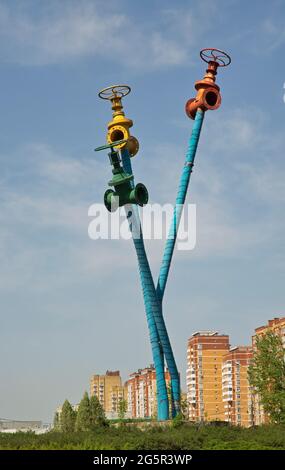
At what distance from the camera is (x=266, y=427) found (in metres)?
25.1

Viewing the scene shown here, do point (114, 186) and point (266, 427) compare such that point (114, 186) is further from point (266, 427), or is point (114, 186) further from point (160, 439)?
point (160, 439)

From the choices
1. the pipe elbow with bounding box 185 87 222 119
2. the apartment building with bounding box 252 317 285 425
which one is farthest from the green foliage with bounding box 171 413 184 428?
the apartment building with bounding box 252 317 285 425

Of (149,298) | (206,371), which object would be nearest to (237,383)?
(206,371)

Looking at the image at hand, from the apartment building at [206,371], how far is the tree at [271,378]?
4836 centimetres

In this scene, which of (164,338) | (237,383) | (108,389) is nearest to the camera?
(164,338)

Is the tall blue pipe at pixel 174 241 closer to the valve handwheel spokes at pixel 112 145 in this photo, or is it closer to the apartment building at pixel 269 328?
the valve handwheel spokes at pixel 112 145

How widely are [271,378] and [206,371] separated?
50.9 meters

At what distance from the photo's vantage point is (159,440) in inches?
790

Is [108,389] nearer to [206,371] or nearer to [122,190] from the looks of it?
[206,371]

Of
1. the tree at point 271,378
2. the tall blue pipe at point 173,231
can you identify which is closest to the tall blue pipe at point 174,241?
the tall blue pipe at point 173,231

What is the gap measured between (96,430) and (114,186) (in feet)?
35.4

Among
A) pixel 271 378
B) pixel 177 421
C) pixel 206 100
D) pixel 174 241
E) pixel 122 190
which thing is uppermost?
pixel 206 100
